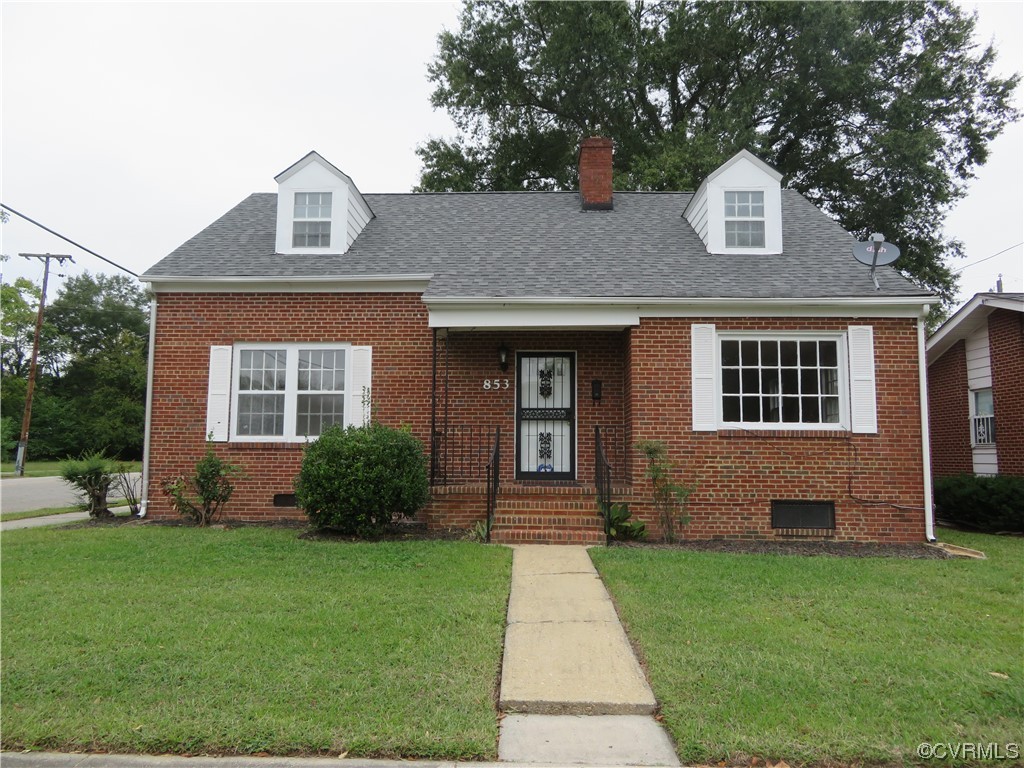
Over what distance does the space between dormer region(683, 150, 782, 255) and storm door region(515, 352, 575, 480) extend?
10.7 feet

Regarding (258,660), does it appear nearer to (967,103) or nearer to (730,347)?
(730,347)

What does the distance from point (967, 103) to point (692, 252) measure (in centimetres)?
1606

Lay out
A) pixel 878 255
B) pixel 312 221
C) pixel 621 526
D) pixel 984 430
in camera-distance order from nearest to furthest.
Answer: pixel 621 526 < pixel 878 255 < pixel 312 221 < pixel 984 430

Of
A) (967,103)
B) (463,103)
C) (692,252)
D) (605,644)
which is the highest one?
(463,103)

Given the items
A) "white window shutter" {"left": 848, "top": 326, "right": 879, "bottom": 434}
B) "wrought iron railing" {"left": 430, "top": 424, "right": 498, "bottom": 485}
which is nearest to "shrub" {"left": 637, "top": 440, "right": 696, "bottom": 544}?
"wrought iron railing" {"left": 430, "top": 424, "right": 498, "bottom": 485}

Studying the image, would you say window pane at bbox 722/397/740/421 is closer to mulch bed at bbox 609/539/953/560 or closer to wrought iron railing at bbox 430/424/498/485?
mulch bed at bbox 609/539/953/560

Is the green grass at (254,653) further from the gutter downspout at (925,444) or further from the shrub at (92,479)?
the gutter downspout at (925,444)

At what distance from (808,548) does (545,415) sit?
4.15m

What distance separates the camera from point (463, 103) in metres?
23.8

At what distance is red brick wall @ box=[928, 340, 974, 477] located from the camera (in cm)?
1310

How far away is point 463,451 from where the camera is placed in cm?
1003

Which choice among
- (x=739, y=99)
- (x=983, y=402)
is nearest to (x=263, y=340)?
(x=983, y=402)

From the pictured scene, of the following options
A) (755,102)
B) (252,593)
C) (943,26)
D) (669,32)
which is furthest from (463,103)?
(252,593)

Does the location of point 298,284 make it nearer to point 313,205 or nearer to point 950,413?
point 313,205
